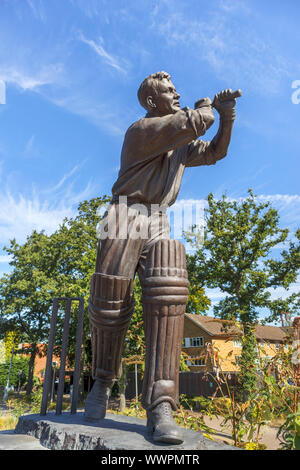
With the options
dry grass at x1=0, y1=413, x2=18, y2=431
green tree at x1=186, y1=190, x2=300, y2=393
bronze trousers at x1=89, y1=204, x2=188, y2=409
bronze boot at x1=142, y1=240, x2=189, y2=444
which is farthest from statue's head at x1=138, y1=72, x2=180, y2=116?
green tree at x1=186, y1=190, x2=300, y2=393

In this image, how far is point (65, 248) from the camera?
83.5ft

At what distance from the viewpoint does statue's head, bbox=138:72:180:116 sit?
11.5ft

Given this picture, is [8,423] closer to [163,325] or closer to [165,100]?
[163,325]

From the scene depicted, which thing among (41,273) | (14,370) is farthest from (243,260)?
(14,370)

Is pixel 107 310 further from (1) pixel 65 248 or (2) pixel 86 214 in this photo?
(1) pixel 65 248

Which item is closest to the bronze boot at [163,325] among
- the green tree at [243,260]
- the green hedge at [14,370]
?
the green tree at [243,260]

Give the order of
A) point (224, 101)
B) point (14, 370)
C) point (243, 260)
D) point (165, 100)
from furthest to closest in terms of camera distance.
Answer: point (14, 370) < point (243, 260) < point (165, 100) < point (224, 101)

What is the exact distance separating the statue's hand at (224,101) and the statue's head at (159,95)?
37 cm

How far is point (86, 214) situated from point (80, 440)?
21.8 m

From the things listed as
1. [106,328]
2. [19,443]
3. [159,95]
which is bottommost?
[19,443]

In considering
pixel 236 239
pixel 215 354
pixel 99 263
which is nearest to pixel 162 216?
pixel 99 263

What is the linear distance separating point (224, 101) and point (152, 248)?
5.10 ft

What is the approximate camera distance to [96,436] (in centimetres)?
257
